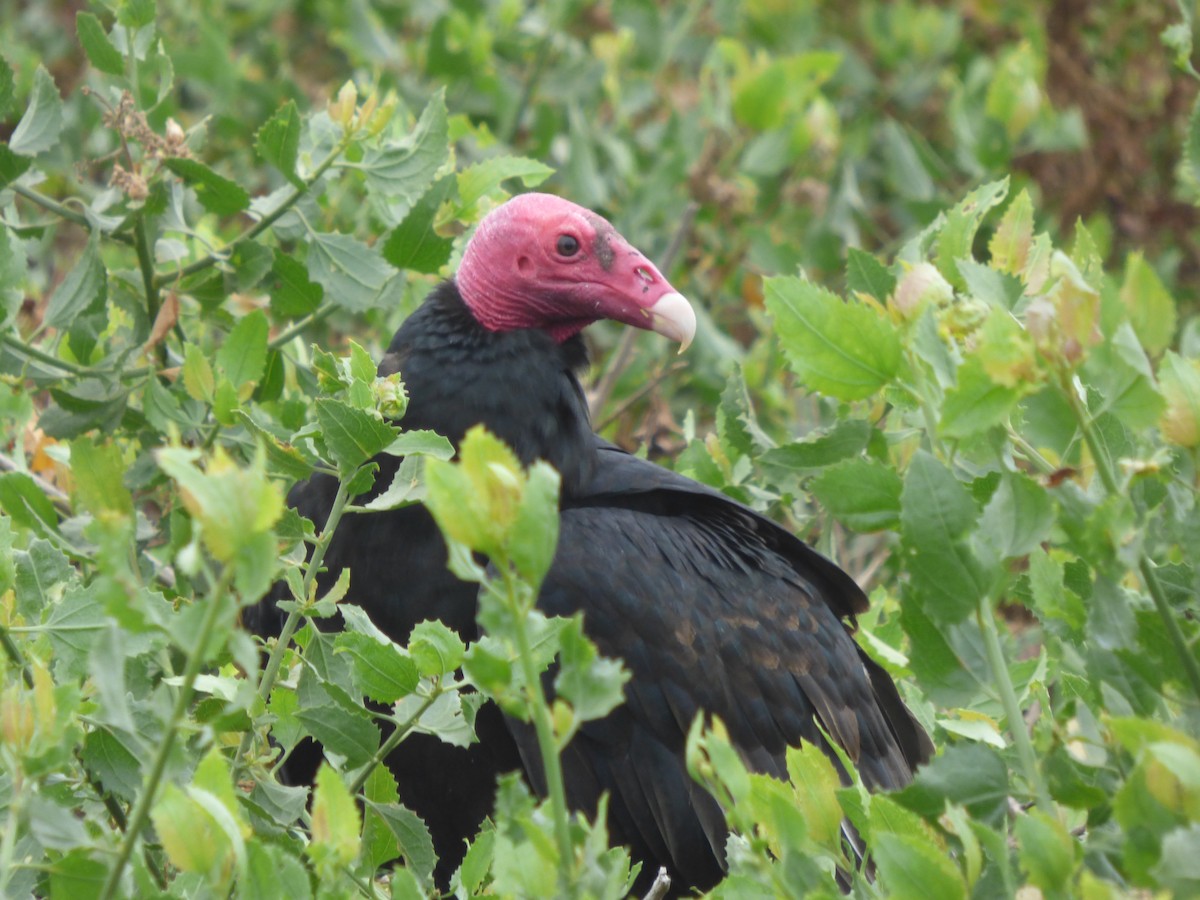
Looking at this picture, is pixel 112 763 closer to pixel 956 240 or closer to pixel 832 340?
pixel 832 340

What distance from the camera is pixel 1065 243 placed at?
732cm

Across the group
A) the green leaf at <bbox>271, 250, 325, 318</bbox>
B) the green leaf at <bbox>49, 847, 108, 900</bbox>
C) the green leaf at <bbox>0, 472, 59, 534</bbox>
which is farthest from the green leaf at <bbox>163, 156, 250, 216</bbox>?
the green leaf at <bbox>49, 847, 108, 900</bbox>

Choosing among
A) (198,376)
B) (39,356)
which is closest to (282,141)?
(39,356)

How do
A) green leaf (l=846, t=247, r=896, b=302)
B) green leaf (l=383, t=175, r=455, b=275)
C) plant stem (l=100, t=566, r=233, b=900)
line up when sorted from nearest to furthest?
plant stem (l=100, t=566, r=233, b=900), green leaf (l=846, t=247, r=896, b=302), green leaf (l=383, t=175, r=455, b=275)

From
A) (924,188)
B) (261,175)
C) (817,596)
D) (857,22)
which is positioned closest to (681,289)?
(924,188)

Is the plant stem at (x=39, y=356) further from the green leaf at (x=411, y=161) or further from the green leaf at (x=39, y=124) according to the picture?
the green leaf at (x=411, y=161)

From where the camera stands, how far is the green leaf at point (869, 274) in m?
2.80

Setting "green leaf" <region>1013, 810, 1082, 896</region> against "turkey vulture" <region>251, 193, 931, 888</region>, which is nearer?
"green leaf" <region>1013, 810, 1082, 896</region>

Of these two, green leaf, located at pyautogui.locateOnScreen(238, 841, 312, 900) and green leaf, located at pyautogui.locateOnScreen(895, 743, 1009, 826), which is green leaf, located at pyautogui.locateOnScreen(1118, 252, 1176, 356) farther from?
green leaf, located at pyautogui.locateOnScreen(238, 841, 312, 900)

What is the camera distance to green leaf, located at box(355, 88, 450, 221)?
3.65m

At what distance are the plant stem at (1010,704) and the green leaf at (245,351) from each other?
5.00 feet

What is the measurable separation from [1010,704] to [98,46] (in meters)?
2.54

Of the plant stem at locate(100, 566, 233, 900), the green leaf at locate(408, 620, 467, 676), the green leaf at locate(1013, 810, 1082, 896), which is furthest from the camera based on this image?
the green leaf at locate(408, 620, 467, 676)

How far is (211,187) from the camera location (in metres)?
3.58
